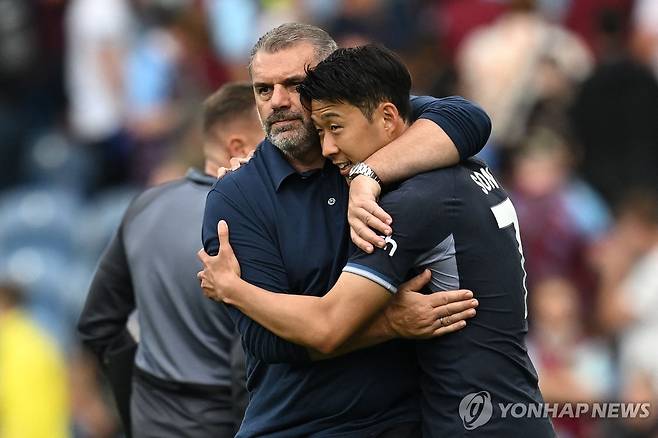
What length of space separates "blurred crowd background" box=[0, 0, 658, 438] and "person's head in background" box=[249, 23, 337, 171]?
7.24 ft

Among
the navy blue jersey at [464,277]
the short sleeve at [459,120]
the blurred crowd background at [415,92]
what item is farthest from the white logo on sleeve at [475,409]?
the blurred crowd background at [415,92]

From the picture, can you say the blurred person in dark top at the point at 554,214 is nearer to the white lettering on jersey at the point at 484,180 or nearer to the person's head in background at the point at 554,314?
the person's head in background at the point at 554,314

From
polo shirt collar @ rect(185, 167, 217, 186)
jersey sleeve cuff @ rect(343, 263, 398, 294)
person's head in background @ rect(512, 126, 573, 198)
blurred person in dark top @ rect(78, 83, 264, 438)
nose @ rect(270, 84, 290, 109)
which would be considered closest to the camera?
jersey sleeve cuff @ rect(343, 263, 398, 294)

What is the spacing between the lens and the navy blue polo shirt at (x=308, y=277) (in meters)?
5.40

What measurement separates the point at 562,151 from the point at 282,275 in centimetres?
626

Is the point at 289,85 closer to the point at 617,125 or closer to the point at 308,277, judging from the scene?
the point at 308,277

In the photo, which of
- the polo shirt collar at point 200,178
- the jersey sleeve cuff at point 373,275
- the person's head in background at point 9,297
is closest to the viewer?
the jersey sleeve cuff at point 373,275

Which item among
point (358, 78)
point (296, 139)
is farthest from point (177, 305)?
point (358, 78)

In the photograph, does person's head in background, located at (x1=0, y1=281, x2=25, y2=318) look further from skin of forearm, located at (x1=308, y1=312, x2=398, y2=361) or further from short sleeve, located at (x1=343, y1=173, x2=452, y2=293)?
short sleeve, located at (x1=343, y1=173, x2=452, y2=293)

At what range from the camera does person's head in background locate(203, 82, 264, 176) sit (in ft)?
22.3

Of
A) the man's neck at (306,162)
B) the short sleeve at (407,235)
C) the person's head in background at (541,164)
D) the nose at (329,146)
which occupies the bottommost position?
the person's head in background at (541,164)

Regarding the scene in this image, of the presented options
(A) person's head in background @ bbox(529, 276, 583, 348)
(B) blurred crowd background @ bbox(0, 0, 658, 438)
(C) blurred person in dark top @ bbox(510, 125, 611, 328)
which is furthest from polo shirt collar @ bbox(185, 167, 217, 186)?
(C) blurred person in dark top @ bbox(510, 125, 611, 328)

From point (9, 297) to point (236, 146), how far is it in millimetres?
5679

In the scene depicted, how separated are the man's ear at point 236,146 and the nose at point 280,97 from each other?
1233mm
